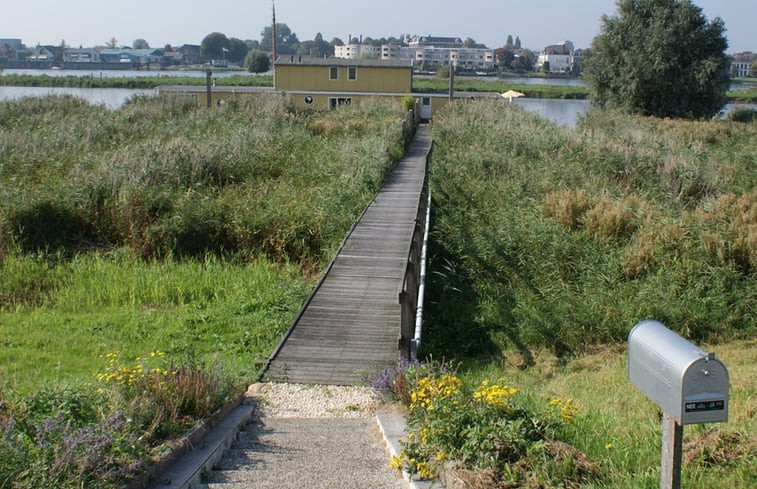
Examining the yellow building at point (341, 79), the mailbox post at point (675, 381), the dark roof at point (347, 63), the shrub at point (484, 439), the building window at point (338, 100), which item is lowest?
the shrub at point (484, 439)

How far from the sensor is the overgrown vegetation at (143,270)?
4.67m

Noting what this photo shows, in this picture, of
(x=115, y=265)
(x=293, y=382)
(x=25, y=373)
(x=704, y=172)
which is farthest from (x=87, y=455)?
(x=704, y=172)

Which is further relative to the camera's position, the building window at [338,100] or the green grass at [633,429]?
the building window at [338,100]

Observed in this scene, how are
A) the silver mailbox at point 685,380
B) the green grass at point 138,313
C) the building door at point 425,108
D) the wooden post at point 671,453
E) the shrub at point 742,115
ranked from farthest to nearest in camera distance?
the building door at point 425,108 < the shrub at point 742,115 < the green grass at point 138,313 < the wooden post at point 671,453 < the silver mailbox at point 685,380

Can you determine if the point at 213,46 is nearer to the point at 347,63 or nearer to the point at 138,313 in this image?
the point at 347,63

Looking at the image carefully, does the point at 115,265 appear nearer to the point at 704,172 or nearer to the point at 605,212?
the point at 605,212

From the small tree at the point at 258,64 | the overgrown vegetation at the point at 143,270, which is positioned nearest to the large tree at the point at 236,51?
the small tree at the point at 258,64

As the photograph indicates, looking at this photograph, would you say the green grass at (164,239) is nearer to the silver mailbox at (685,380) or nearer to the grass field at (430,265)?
the grass field at (430,265)

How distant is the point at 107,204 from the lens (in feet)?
46.3

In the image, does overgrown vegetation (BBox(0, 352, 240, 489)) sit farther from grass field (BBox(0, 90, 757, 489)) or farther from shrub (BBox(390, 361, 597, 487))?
shrub (BBox(390, 361, 597, 487))

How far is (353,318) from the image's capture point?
841cm

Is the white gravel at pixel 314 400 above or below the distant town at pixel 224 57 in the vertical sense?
below

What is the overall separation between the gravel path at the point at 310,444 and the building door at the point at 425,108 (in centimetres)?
3546

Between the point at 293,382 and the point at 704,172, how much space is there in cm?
1405
